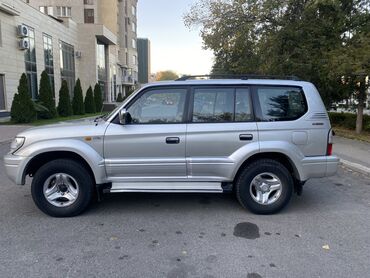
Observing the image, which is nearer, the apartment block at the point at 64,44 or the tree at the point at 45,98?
the apartment block at the point at 64,44

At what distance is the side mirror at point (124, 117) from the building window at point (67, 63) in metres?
28.5

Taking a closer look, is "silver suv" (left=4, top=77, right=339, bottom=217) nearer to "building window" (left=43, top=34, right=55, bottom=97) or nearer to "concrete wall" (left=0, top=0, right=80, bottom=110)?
"concrete wall" (left=0, top=0, right=80, bottom=110)

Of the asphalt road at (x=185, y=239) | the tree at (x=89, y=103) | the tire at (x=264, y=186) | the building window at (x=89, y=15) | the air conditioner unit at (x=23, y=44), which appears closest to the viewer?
the asphalt road at (x=185, y=239)

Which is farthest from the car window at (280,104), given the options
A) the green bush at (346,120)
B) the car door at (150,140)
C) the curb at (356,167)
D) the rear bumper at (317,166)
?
the green bush at (346,120)

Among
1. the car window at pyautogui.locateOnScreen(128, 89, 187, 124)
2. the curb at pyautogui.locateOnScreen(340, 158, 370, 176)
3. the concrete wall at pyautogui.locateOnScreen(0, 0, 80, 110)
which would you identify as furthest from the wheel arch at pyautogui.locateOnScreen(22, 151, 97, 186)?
the concrete wall at pyautogui.locateOnScreen(0, 0, 80, 110)

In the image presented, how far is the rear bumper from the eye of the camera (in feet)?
15.2

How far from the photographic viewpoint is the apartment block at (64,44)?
20.5 m

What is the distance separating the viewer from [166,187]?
15.1 ft

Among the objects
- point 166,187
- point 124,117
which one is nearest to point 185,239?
point 166,187

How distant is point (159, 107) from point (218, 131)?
917mm

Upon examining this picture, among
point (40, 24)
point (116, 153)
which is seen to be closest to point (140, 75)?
point (40, 24)

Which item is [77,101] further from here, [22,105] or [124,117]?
[124,117]

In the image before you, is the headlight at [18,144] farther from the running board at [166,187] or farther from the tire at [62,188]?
the running board at [166,187]

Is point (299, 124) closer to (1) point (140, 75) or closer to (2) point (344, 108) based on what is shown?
(2) point (344, 108)
